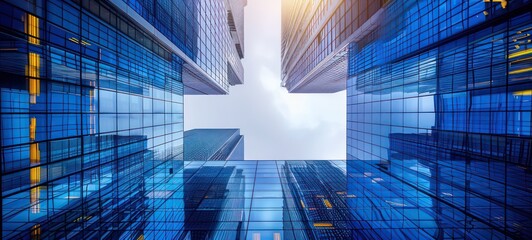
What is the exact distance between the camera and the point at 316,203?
18828 millimetres

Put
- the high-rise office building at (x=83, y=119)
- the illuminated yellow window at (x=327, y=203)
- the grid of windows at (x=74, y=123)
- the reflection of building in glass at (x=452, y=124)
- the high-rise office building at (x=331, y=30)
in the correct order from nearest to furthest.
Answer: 1. the grid of windows at (x=74, y=123)
2. the high-rise office building at (x=83, y=119)
3. the reflection of building in glass at (x=452, y=124)
4. the illuminated yellow window at (x=327, y=203)
5. the high-rise office building at (x=331, y=30)

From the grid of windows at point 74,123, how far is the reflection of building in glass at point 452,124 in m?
17.5

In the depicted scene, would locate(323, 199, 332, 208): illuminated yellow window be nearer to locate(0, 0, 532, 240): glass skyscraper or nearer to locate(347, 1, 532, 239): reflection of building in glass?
locate(0, 0, 532, 240): glass skyscraper

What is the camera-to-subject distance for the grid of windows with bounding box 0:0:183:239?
10.5 meters

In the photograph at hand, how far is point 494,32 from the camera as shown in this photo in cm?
1391

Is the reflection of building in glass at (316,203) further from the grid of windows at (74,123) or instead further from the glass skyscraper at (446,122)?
the grid of windows at (74,123)

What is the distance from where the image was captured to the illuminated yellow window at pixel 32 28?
10961 millimetres

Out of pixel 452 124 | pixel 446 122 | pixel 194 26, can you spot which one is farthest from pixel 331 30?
pixel 452 124

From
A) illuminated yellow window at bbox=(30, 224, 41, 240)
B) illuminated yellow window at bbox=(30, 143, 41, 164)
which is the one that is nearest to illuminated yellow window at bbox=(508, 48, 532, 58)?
illuminated yellow window at bbox=(30, 143, 41, 164)

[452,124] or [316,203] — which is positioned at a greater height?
[452,124]

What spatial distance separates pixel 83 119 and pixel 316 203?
17.2 m

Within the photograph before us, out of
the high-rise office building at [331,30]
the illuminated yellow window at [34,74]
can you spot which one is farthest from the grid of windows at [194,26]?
the high-rise office building at [331,30]

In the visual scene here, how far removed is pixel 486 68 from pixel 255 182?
767 inches

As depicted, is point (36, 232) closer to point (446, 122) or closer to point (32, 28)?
point (32, 28)
